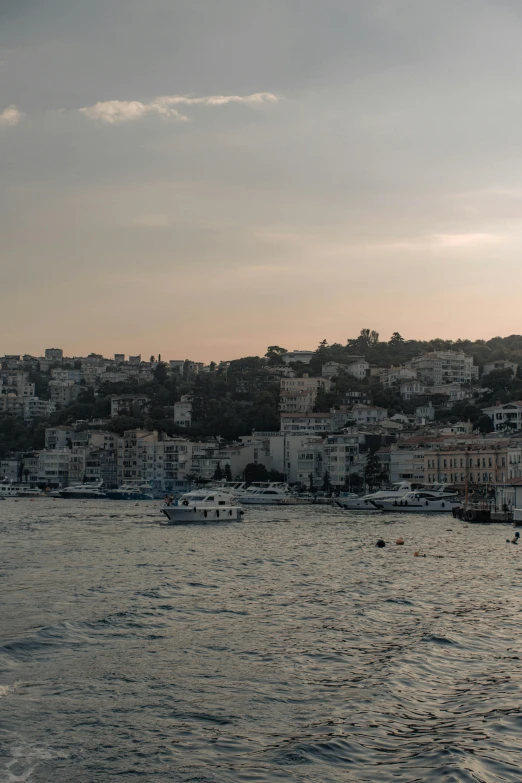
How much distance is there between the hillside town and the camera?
414ft

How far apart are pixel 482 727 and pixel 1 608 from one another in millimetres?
16161

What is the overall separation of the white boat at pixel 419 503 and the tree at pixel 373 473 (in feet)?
99.1

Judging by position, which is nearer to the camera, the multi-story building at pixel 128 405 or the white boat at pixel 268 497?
the white boat at pixel 268 497

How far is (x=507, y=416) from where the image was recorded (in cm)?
13525

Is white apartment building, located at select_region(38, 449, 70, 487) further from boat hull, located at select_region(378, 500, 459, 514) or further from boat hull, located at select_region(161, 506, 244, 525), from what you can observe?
boat hull, located at select_region(161, 506, 244, 525)

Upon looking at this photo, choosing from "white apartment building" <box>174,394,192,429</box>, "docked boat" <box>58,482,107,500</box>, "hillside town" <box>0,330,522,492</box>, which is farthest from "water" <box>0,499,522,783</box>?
"white apartment building" <box>174,394,192,429</box>

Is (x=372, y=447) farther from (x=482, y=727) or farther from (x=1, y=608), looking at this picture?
(x=482, y=727)

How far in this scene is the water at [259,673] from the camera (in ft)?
47.1

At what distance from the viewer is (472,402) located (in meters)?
164

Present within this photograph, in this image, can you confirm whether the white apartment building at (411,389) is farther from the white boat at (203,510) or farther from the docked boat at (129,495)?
the white boat at (203,510)

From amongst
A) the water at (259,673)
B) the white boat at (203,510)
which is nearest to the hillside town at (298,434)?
the white boat at (203,510)

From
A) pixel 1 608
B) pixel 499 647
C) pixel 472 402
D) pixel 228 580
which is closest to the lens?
pixel 499 647

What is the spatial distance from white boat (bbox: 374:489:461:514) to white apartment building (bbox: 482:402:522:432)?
38.7 m

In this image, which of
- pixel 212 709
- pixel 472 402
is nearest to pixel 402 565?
pixel 212 709
